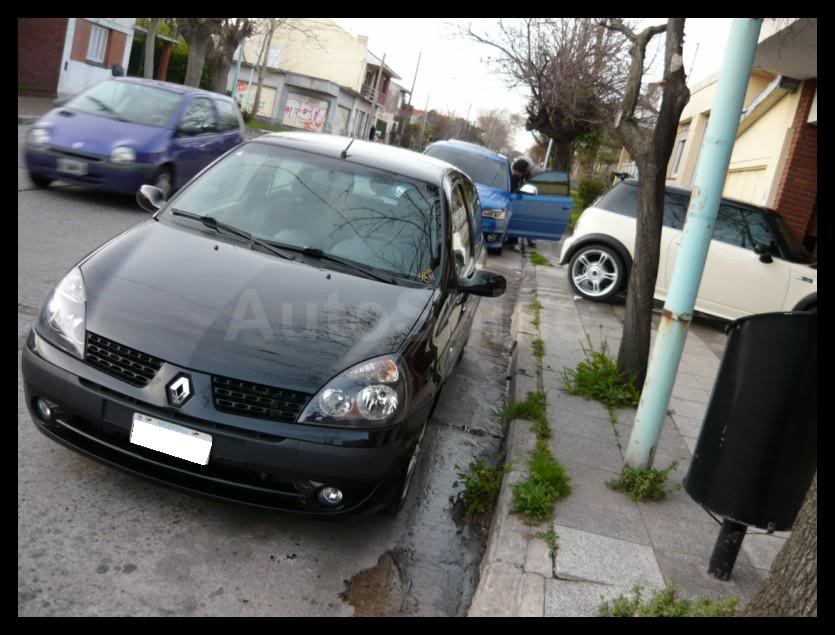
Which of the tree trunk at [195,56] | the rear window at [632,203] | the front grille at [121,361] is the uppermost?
the tree trunk at [195,56]

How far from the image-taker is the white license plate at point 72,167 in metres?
9.83

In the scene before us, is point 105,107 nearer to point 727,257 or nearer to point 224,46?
point 727,257

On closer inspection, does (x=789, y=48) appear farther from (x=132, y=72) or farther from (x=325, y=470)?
(x=132, y=72)

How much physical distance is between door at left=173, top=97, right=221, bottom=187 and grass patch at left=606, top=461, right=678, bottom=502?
7802mm

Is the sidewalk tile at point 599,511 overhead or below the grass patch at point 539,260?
below

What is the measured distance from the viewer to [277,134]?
5641 mm

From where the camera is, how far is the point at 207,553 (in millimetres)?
3566

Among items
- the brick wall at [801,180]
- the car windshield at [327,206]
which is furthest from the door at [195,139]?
the brick wall at [801,180]

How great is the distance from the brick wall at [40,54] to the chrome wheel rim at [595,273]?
1940 cm

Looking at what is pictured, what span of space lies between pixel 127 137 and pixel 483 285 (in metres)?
6.87

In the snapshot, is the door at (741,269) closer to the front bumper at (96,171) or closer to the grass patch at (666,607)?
the front bumper at (96,171)
